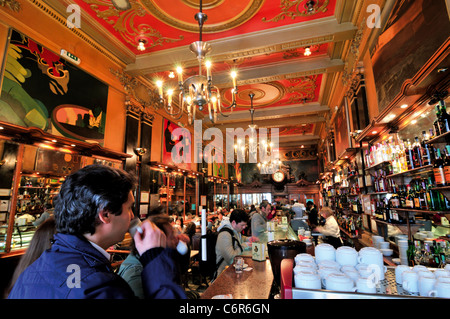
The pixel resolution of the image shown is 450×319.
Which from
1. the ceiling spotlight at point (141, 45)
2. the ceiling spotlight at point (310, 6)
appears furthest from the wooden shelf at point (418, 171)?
the ceiling spotlight at point (141, 45)

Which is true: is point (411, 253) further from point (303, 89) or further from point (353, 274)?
point (303, 89)

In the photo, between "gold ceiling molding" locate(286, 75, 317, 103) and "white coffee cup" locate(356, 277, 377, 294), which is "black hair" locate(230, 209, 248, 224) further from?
"gold ceiling molding" locate(286, 75, 317, 103)

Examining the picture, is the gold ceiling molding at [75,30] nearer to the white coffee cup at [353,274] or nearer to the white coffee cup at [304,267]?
the white coffee cup at [304,267]

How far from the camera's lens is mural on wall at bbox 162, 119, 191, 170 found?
7395 mm

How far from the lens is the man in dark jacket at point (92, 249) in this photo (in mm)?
712

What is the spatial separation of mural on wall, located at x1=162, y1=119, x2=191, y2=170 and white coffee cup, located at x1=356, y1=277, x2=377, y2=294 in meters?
6.82

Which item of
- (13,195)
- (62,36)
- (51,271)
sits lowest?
(51,271)

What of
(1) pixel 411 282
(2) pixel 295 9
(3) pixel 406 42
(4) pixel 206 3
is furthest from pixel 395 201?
(4) pixel 206 3

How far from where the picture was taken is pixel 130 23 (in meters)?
4.55

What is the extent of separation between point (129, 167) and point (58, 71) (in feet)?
7.79

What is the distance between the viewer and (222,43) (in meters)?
4.98

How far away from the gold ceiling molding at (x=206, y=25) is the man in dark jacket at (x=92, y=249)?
14.0 ft

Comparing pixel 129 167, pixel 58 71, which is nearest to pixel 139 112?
pixel 129 167

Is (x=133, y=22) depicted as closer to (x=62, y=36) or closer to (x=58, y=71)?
(x=62, y=36)
